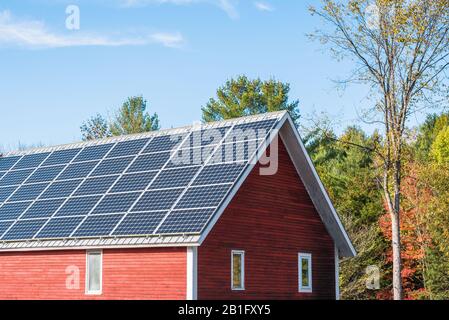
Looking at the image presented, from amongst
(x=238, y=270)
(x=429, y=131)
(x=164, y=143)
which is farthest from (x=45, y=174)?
(x=429, y=131)

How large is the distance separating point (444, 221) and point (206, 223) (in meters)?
30.7

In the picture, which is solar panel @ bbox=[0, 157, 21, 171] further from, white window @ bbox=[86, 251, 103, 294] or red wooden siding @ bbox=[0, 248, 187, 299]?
white window @ bbox=[86, 251, 103, 294]

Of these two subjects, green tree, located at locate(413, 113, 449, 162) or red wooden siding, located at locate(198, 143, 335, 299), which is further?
green tree, located at locate(413, 113, 449, 162)

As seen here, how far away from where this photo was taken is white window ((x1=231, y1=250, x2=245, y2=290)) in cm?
3073

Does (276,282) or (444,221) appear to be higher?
(444,221)

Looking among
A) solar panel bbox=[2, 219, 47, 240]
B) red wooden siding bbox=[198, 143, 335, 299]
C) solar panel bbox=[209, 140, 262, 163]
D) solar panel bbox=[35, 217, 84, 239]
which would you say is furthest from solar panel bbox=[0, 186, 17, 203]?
red wooden siding bbox=[198, 143, 335, 299]

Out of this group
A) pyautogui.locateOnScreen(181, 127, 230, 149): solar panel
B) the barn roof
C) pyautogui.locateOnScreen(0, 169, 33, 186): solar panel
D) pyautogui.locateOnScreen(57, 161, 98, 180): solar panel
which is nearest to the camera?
the barn roof

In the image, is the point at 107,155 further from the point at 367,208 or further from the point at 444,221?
the point at 367,208

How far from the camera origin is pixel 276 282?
1298 inches

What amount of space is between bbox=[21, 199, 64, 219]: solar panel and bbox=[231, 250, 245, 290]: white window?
8.08 metres
